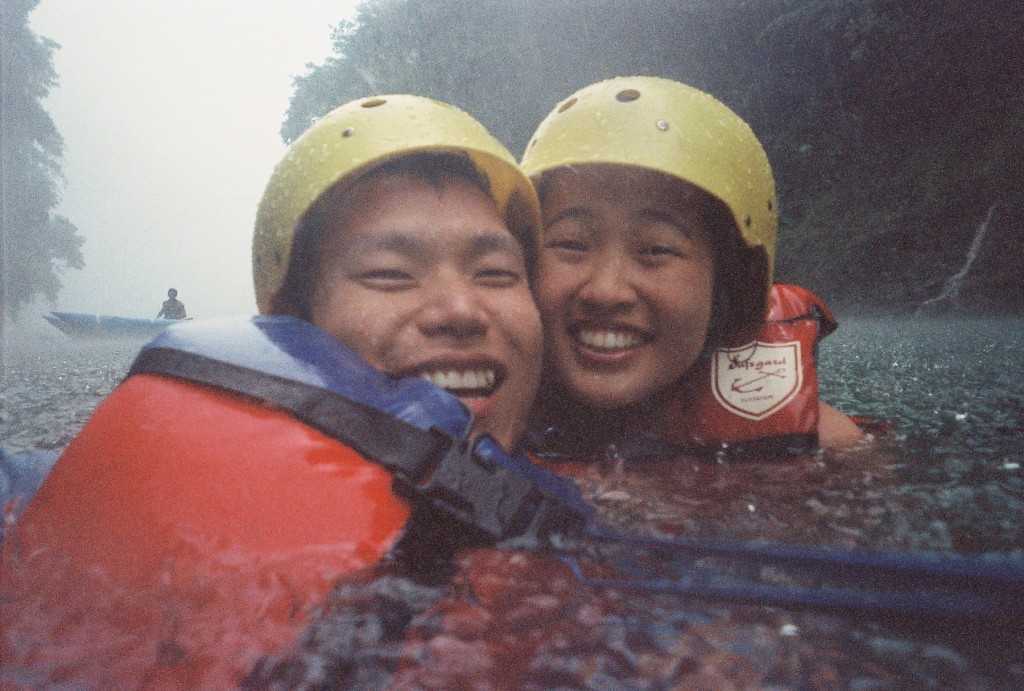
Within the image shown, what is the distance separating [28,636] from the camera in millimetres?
886

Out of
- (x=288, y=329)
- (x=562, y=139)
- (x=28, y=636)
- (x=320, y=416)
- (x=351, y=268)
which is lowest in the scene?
(x=28, y=636)

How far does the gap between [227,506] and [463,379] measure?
30.8 inches

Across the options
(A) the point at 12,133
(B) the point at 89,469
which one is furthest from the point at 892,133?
(A) the point at 12,133

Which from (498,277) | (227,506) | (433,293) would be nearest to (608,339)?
(498,277)

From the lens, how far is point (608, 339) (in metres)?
2.27

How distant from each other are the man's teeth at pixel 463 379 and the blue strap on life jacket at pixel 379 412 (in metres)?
0.27

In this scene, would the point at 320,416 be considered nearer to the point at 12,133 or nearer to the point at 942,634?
the point at 942,634

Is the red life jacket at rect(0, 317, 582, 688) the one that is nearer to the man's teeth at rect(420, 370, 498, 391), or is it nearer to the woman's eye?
the man's teeth at rect(420, 370, 498, 391)

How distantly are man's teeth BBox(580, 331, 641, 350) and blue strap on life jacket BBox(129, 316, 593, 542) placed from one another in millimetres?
862

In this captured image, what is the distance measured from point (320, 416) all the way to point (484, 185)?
3.32ft

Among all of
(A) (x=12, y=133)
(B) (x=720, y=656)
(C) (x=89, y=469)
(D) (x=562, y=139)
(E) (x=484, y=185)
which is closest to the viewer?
(B) (x=720, y=656)

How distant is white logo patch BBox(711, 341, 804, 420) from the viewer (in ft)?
8.13

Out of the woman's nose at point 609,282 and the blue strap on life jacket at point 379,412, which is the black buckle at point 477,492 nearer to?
the blue strap on life jacket at point 379,412

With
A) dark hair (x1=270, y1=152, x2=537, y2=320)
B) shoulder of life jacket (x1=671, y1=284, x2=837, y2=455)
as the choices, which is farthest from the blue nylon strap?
shoulder of life jacket (x1=671, y1=284, x2=837, y2=455)
